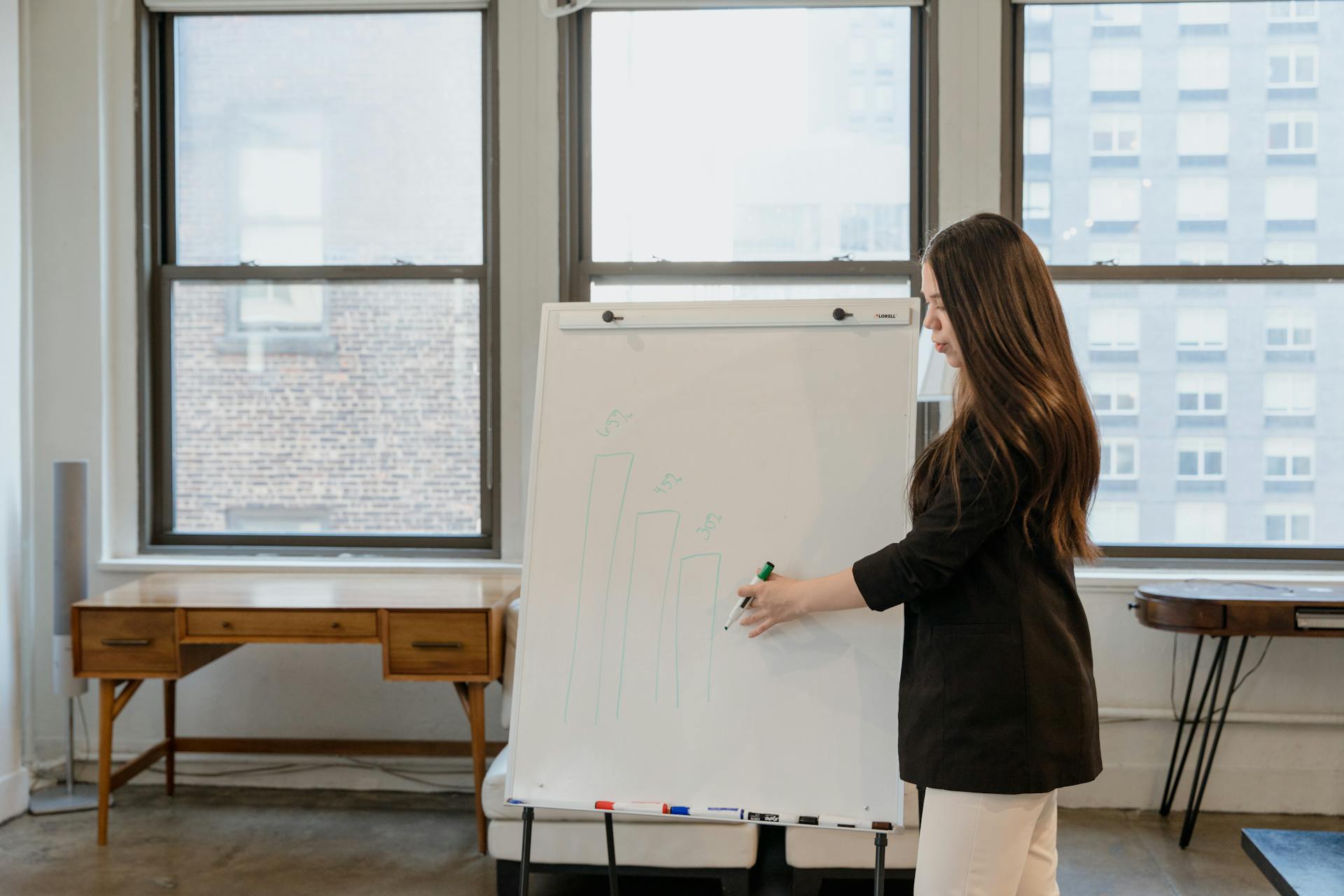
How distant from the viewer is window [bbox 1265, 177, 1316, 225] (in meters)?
3.33

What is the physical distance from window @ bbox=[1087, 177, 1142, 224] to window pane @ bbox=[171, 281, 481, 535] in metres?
2.12

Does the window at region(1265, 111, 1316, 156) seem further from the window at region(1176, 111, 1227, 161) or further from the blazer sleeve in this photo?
the blazer sleeve

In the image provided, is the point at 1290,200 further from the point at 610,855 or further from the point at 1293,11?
the point at 610,855

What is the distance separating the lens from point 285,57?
11.5ft

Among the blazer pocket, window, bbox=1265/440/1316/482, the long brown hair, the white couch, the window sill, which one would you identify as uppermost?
the long brown hair

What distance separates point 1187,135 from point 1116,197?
302 millimetres

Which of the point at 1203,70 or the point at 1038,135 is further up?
the point at 1203,70

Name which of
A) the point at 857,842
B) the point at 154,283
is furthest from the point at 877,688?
the point at 154,283

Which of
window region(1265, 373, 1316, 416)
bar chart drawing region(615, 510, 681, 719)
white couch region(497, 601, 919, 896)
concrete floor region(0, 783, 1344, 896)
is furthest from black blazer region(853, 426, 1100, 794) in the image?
window region(1265, 373, 1316, 416)

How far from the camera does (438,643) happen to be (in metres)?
2.79

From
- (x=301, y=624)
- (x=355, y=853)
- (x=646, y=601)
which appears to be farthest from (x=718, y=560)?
(x=355, y=853)

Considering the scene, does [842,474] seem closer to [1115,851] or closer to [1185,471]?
[1115,851]

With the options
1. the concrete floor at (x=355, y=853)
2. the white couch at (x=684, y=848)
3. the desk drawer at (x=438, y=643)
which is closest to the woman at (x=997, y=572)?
the white couch at (x=684, y=848)

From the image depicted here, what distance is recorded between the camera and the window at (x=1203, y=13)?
10.9 feet
